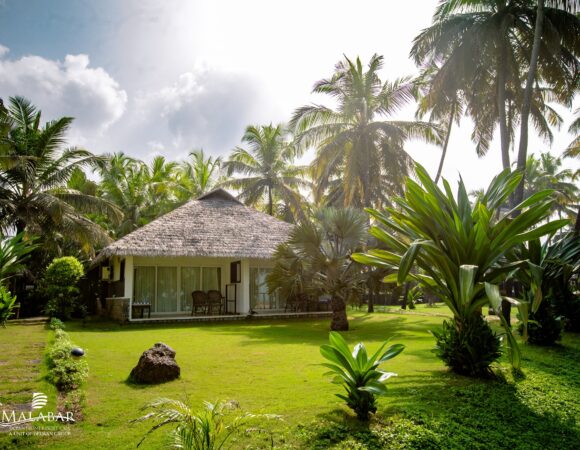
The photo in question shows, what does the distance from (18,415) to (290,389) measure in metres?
2.83

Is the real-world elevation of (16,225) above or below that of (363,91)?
below

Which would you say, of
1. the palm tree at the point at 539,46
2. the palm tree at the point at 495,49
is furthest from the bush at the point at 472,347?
the palm tree at the point at 495,49

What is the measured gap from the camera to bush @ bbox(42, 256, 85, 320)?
1452 centimetres

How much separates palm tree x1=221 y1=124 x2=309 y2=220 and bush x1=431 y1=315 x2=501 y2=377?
2087cm

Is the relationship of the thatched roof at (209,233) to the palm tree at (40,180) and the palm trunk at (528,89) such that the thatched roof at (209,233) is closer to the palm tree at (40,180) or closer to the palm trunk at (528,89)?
the palm tree at (40,180)

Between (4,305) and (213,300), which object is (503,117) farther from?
(4,305)

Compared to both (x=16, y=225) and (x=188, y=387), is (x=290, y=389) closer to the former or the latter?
(x=188, y=387)

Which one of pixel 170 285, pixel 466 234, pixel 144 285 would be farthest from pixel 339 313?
pixel 144 285

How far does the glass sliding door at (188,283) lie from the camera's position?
16859mm

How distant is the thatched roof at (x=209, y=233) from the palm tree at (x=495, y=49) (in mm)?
8590

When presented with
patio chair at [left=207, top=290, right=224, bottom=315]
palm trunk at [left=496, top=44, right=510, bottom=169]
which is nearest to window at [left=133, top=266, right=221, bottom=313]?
patio chair at [left=207, top=290, right=224, bottom=315]

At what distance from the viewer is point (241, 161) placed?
2761cm

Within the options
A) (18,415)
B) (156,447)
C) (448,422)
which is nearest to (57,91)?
(18,415)

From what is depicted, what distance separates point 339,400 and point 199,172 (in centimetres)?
2795
